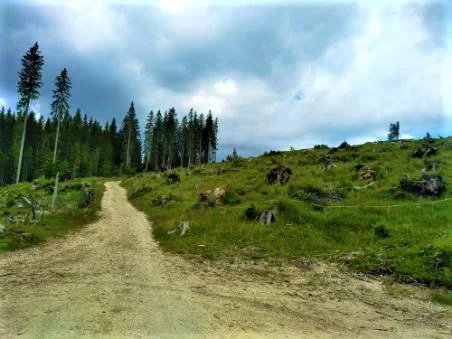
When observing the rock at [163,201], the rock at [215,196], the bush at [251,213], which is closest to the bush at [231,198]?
the rock at [215,196]

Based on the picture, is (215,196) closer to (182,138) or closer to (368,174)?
(368,174)

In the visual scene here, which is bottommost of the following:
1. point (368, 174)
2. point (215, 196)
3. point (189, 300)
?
point (189, 300)

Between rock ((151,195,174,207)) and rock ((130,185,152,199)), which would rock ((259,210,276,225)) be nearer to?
rock ((151,195,174,207))

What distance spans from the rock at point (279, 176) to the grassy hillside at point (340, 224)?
71 centimetres

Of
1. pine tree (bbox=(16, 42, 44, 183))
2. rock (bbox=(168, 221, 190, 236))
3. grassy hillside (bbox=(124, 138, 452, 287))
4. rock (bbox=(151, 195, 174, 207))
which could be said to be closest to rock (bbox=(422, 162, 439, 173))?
grassy hillside (bbox=(124, 138, 452, 287))

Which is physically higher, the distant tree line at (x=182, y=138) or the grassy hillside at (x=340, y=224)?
the distant tree line at (x=182, y=138)

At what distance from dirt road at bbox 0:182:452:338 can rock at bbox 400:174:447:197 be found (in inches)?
398

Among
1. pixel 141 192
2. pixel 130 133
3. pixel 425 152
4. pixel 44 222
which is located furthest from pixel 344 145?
pixel 130 133

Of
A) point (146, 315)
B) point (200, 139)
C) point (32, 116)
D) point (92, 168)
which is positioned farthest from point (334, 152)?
point (32, 116)

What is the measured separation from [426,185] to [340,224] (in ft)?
21.8

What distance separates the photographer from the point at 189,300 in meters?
9.24

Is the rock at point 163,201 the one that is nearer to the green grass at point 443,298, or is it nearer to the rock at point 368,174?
the rock at point 368,174

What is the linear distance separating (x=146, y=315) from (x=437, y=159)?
24.3 metres

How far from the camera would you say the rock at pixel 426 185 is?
1948cm
